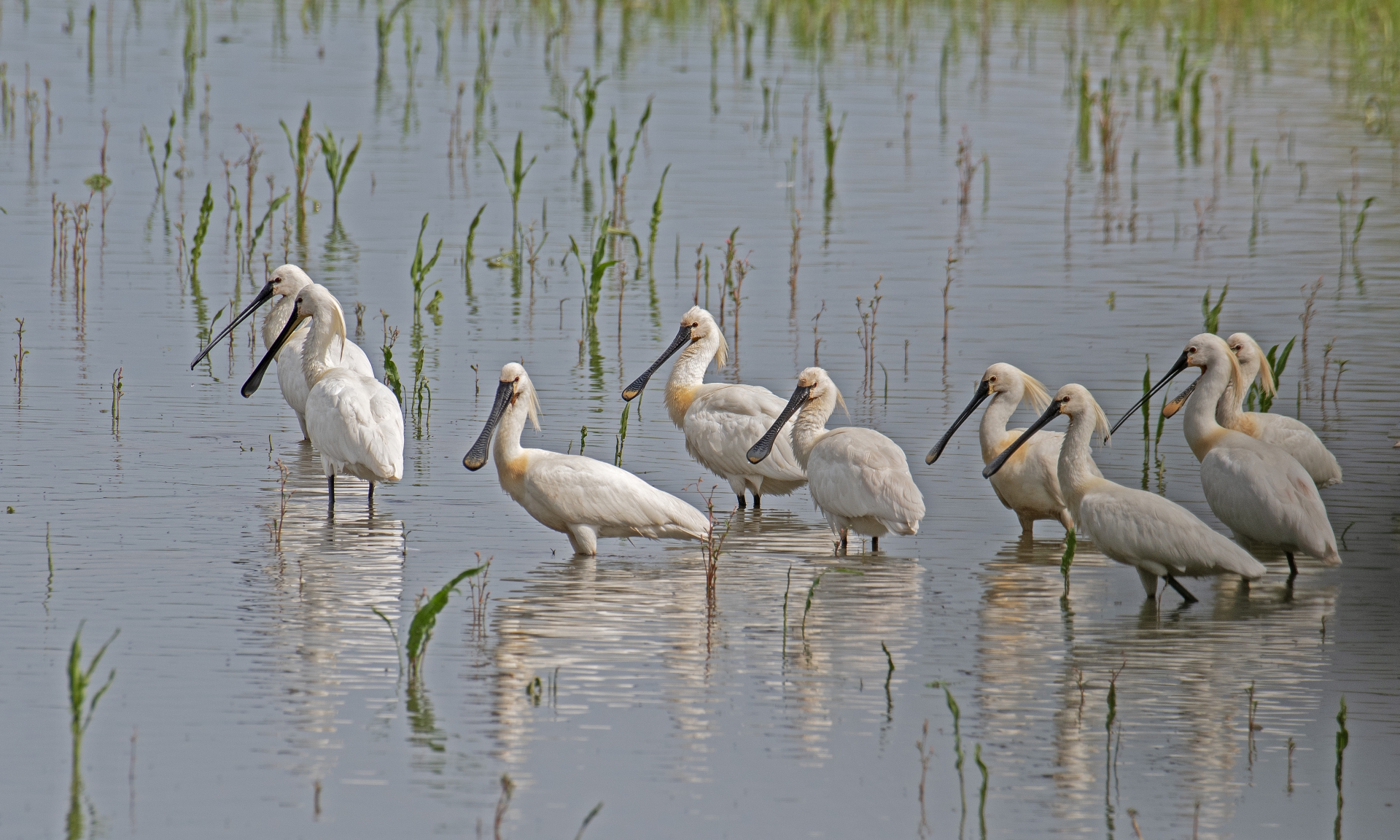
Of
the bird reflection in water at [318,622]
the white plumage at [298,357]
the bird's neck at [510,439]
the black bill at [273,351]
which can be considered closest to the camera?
the bird reflection in water at [318,622]

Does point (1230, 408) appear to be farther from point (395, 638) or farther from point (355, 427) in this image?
point (395, 638)

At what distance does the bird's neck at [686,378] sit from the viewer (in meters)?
10.9

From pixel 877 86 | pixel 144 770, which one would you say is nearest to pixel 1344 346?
pixel 144 770

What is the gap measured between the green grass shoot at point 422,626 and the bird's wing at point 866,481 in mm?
2629

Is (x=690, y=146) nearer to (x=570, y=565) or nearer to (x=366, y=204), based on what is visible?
(x=366, y=204)

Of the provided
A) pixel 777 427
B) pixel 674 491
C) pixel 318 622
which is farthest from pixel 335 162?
pixel 318 622

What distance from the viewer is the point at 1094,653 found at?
7.54m

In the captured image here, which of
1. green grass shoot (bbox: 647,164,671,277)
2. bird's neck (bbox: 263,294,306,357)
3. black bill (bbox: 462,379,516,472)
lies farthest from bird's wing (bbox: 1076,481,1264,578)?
green grass shoot (bbox: 647,164,671,277)

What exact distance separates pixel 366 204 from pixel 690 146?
439cm

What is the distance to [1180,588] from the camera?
27.3 ft

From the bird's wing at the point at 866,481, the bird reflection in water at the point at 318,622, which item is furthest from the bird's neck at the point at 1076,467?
the bird reflection in water at the point at 318,622

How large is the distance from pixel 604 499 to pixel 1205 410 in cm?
315

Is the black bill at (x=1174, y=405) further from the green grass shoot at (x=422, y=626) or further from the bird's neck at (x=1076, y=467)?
the green grass shoot at (x=422, y=626)

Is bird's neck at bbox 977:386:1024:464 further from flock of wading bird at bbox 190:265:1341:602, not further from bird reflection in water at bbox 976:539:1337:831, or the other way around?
bird reflection in water at bbox 976:539:1337:831
